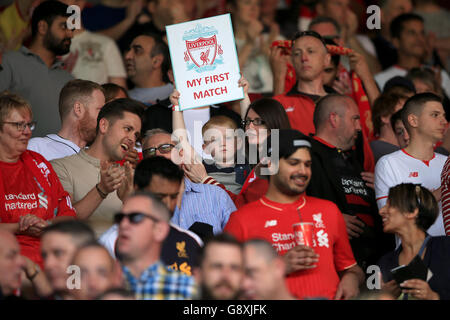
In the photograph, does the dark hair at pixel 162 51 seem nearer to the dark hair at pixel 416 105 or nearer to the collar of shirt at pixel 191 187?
the collar of shirt at pixel 191 187

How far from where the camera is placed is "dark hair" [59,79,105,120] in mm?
6160

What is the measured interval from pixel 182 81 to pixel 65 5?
175cm

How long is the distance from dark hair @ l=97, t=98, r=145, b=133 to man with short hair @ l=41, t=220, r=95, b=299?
1.97 meters

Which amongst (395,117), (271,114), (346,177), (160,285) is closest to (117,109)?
(271,114)

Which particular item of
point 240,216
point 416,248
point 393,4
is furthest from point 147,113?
point 393,4

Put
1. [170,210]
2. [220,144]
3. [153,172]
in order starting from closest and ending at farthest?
[170,210] → [153,172] → [220,144]

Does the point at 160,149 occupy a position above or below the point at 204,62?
below

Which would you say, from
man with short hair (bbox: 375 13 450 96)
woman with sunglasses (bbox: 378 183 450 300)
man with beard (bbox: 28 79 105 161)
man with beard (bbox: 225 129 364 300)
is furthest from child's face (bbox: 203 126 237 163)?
man with short hair (bbox: 375 13 450 96)

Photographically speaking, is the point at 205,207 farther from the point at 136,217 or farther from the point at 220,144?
the point at 136,217

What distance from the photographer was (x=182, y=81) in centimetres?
591

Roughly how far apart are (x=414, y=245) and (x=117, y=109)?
2.41 meters

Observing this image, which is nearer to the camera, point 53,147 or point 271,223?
point 271,223

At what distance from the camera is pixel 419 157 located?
19.9ft

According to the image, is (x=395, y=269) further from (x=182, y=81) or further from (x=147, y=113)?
(x=147, y=113)
